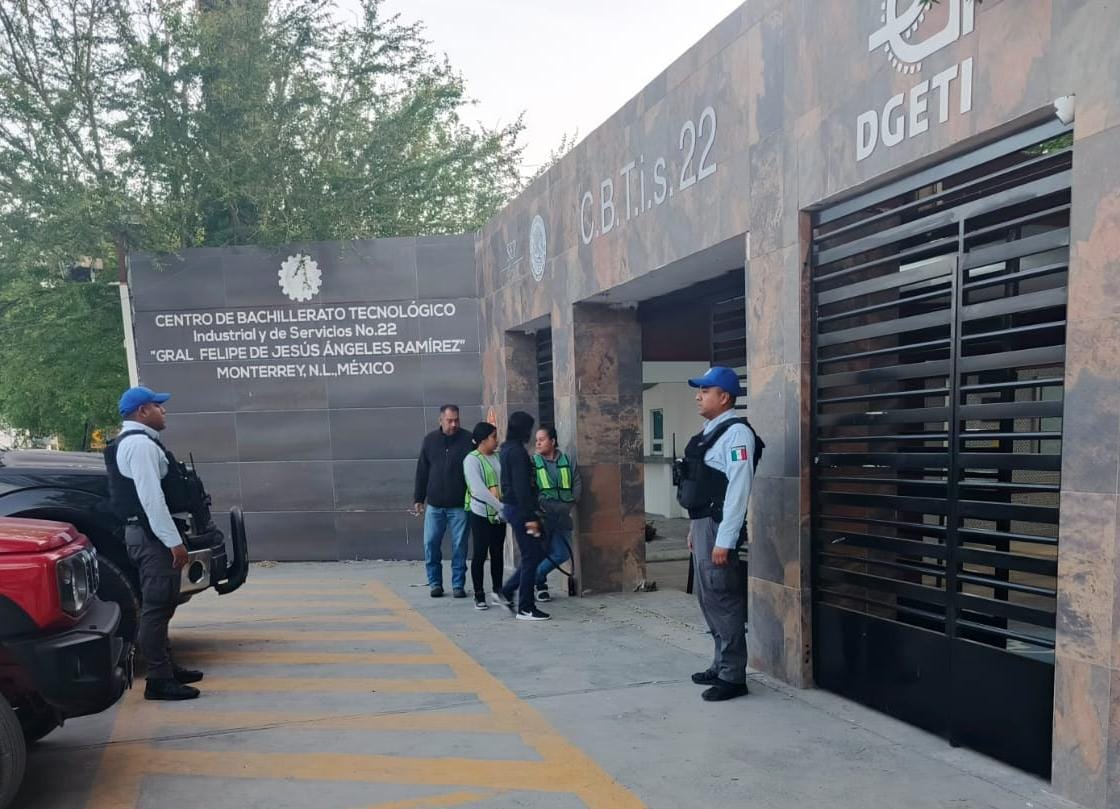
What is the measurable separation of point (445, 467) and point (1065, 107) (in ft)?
20.4

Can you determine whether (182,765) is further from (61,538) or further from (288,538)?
(288,538)

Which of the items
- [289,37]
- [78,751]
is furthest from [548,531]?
[289,37]

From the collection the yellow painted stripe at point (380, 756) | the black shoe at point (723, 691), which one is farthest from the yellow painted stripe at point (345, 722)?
the black shoe at point (723, 691)

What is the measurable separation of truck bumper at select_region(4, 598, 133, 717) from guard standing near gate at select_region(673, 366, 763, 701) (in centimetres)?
301

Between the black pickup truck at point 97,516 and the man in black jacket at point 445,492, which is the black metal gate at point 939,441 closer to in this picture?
the black pickup truck at point 97,516

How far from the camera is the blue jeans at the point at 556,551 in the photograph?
7773mm

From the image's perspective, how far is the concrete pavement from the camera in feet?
11.9

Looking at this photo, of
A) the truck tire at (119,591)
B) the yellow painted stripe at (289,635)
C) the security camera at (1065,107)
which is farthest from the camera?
the yellow painted stripe at (289,635)

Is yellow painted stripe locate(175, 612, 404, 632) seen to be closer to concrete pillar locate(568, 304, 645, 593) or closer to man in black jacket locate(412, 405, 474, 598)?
man in black jacket locate(412, 405, 474, 598)

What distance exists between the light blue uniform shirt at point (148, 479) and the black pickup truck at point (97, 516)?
0.44m

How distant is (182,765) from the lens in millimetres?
4078

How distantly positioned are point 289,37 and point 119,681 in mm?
10843

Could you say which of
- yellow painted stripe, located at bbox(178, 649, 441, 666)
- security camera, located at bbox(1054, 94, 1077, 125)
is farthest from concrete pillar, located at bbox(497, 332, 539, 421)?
security camera, located at bbox(1054, 94, 1077, 125)

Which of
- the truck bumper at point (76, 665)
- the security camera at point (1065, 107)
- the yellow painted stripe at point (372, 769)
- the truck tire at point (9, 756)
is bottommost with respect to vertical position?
the yellow painted stripe at point (372, 769)
